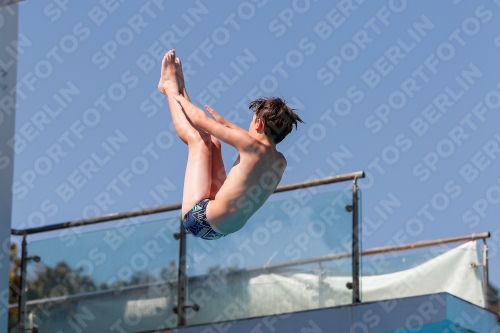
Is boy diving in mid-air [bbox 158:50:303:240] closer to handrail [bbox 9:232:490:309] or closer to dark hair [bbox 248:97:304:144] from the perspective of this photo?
dark hair [bbox 248:97:304:144]

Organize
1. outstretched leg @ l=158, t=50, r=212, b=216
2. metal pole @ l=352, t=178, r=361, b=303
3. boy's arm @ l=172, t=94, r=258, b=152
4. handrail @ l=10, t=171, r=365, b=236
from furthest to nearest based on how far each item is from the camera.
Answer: handrail @ l=10, t=171, r=365, b=236
metal pole @ l=352, t=178, r=361, b=303
outstretched leg @ l=158, t=50, r=212, b=216
boy's arm @ l=172, t=94, r=258, b=152

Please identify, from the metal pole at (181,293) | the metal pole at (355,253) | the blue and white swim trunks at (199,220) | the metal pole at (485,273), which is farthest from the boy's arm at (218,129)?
the metal pole at (485,273)

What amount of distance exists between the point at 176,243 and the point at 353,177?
177 cm

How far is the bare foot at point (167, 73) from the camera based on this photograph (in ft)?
20.0

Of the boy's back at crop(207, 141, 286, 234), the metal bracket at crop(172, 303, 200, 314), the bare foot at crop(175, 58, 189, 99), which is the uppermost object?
the bare foot at crop(175, 58, 189, 99)

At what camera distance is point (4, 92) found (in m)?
9.41

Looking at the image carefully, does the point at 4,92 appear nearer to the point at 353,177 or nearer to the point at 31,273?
the point at 31,273

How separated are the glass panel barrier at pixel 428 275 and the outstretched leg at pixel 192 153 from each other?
8.30 feet

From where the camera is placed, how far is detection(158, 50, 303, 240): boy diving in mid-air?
5.84m

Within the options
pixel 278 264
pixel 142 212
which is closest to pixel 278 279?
pixel 278 264

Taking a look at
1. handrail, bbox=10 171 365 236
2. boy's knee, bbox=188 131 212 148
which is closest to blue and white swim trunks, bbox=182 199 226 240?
boy's knee, bbox=188 131 212 148

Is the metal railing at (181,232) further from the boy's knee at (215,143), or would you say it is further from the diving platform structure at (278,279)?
the boy's knee at (215,143)

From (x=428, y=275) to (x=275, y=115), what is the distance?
9.80ft

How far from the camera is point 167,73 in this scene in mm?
6125
